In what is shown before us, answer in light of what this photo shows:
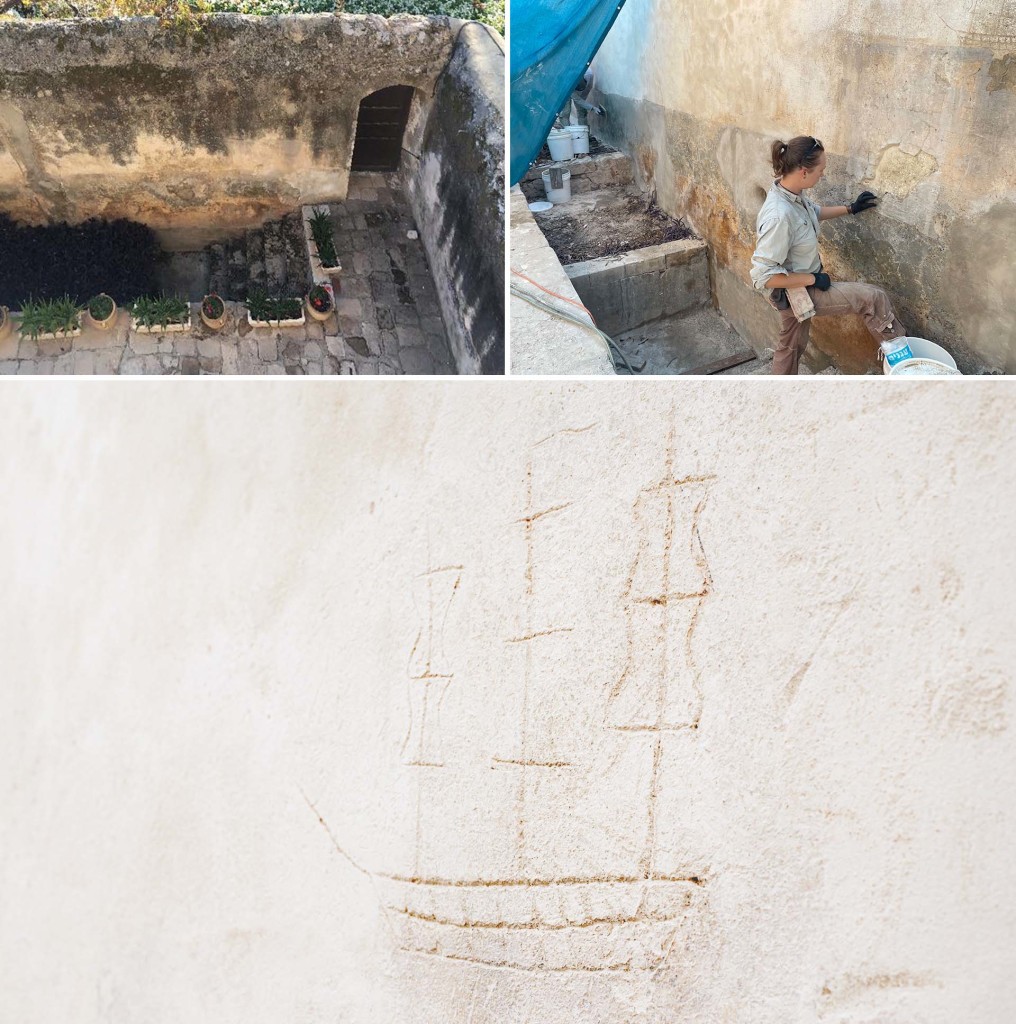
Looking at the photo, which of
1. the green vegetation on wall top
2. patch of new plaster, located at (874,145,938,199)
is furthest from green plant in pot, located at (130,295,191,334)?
patch of new plaster, located at (874,145,938,199)

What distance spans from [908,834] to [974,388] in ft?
2.57

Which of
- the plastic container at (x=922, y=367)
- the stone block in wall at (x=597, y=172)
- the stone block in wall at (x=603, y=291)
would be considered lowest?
the plastic container at (x=922, y=367)

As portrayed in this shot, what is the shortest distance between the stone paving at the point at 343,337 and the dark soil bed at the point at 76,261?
28 cm

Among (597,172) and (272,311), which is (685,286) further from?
(272,311)

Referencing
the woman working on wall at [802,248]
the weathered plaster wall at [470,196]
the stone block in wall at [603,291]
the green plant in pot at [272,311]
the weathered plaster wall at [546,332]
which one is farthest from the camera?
the stone block in wall at [603,291]

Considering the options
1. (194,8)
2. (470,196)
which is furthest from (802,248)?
(194,8)

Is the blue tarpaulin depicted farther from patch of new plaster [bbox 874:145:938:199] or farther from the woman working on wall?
patch of new plaster [bbox 874:145:938:199]

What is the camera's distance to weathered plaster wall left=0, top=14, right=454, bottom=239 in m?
3.68

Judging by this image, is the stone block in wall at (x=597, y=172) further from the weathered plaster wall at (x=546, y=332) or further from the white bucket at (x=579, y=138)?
the weathered plaster wall at (x=546, y=332)

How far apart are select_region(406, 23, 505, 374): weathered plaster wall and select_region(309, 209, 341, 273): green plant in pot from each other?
506 millimetres

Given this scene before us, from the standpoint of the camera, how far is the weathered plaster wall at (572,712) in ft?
4.80

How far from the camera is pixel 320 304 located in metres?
4.03

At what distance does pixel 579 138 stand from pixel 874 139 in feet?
8.77

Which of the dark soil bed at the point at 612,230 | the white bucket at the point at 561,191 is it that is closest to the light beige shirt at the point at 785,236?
the dark soil bed at the point at 612,230
